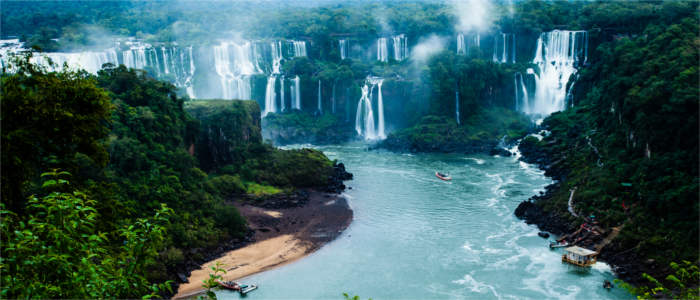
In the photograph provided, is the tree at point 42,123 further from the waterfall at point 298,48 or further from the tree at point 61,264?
the waterfall at point 298,48

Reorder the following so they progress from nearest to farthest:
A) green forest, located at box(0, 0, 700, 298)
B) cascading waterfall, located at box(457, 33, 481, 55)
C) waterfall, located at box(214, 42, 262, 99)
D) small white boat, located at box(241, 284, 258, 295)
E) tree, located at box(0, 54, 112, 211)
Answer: green forest, located at box(0, 0, 700, 298) < tree, located at box(0, 54, 112, 211) < small white boat, located at box(241, 284, 258, 295) < waterfall, located at box(214, 42, 262, 99) < cascading waterfall, located at box(457, 33, 481, 55)

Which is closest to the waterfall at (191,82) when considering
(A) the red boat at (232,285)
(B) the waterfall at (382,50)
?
(B) the waterfall at (382,50)

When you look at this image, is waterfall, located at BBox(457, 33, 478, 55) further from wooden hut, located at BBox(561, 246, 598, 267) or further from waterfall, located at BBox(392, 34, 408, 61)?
wooden hut, located at BBox(561, 246, 598, 267)

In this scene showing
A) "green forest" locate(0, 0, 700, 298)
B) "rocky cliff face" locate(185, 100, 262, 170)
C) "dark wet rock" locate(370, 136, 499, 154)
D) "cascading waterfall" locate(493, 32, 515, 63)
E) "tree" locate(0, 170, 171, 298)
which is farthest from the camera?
"cascading waterfall" locate(493, 32, 515, 63)

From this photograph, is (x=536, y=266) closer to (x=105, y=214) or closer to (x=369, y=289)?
(x=369, y=289)

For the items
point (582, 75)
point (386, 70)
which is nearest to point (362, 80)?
point (386, 70)

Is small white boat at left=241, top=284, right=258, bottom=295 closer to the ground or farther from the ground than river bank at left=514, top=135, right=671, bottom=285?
closer to the ground

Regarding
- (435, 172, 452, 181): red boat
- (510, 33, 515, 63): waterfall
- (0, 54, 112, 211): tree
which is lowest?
(435, 172, 452, 181): red boat

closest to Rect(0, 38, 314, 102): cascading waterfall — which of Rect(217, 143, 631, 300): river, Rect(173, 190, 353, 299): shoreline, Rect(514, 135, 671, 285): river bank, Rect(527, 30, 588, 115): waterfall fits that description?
Rect(527, 30, 588, 115): waterfall
